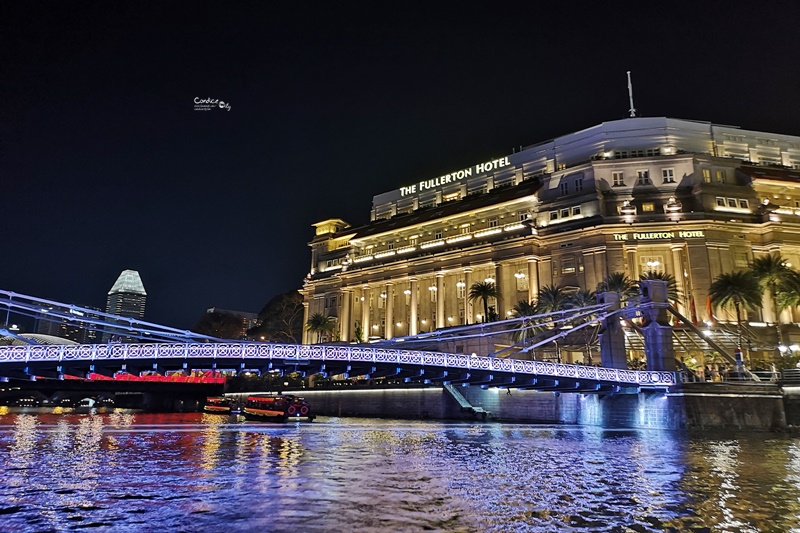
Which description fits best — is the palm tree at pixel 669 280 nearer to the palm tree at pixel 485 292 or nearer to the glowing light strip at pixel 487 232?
the palm tree at pixel 485 292

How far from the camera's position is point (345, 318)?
116m

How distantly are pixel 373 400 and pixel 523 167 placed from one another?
171ft

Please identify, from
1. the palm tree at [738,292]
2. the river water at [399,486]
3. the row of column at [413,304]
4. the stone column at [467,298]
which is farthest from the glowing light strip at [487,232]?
the river water at [399,486]

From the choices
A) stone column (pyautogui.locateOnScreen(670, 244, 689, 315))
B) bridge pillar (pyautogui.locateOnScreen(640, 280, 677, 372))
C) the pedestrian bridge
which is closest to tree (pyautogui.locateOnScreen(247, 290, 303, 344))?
stone column (pyautogui.locateOnScreen(670, 244, 689, 315))

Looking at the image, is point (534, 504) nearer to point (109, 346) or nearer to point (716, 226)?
point (109, 346)

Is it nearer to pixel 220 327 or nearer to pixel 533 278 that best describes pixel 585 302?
pixel 533 278

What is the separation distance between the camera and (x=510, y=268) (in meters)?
92.4

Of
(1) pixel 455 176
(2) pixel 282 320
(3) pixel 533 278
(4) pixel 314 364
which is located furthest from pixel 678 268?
(2) pixel 282 320

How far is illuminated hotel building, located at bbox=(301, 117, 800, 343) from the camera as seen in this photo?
258 ft

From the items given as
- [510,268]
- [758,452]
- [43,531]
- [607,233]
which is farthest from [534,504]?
[510,268]

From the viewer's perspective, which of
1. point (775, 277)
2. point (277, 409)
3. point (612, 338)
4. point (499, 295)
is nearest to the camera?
point (612, 338)

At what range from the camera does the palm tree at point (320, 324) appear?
113m

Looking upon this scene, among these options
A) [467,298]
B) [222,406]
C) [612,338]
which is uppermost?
[467,298]

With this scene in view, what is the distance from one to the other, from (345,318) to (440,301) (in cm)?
2475
